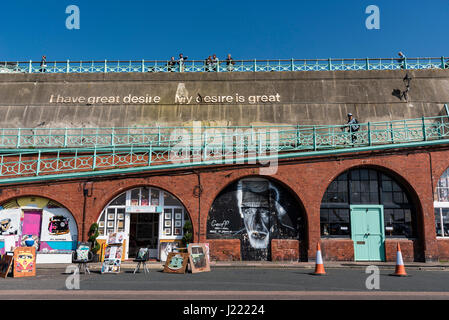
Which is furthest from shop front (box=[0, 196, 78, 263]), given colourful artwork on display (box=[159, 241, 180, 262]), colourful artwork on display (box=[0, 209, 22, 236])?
colourful artwork on display (box=[159, 241, 180, 262])

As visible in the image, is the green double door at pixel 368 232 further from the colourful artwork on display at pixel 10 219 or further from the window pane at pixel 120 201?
the colourful artwork on display at pixel 10 219

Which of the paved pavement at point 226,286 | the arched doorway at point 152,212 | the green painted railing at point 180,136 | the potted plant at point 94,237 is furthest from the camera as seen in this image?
the green painted railing at point 180,136

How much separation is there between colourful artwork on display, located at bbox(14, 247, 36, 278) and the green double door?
487 inches

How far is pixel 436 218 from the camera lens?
1788 cm

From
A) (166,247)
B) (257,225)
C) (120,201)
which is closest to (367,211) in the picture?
(257,225)

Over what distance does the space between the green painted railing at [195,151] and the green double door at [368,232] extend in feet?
8.79

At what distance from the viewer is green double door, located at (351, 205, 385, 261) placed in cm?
1759

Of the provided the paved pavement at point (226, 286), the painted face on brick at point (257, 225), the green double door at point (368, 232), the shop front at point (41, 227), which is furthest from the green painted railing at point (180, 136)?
the paved pavement at point (226, 286)

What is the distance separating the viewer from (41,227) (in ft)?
57.5

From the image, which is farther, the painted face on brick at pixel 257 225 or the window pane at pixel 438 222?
the window pane at pixel 438 222

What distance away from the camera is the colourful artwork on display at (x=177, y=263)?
45.0 ft

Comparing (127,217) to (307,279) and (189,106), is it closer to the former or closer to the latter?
(189,106)

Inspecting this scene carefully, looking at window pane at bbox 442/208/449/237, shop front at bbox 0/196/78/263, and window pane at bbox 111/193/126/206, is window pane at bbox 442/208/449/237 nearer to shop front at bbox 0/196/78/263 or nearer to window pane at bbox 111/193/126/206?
window pane at bbox 111/193/126/206
